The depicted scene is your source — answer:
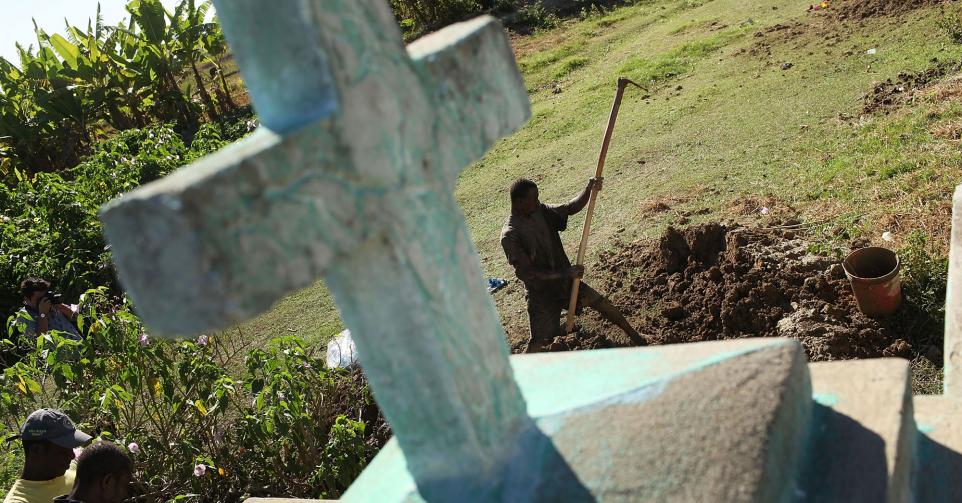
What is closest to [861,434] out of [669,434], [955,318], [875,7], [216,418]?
[669,434]

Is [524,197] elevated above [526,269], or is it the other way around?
[524,197]

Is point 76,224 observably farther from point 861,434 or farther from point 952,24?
point 861,434

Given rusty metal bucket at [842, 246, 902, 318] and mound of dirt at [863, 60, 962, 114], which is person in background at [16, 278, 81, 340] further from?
mound of dirt at [863, 60, 962, 114]

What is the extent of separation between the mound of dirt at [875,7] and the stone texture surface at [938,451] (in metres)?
9.99

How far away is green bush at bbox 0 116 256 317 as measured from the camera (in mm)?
10336

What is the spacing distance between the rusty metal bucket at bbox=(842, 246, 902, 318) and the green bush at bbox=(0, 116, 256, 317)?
26.4 ft

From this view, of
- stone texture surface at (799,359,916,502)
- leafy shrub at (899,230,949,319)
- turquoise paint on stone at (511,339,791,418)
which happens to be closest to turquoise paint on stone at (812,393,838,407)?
stone texture surface at (799,359,916,502)

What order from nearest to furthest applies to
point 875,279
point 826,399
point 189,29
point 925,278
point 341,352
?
point 826,399 → point 875,279 → point 925,278 → point 341,352 → point 189,29

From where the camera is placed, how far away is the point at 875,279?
517 centimetres

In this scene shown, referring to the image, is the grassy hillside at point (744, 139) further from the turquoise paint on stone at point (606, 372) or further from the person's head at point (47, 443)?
the turquoise paint on stone at point (606, 372)

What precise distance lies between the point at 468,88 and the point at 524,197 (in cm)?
388

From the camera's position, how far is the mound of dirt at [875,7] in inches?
439

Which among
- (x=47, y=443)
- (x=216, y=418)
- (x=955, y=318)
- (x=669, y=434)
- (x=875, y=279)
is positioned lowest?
(x=875, y=279)

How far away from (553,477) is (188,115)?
64.4ft
